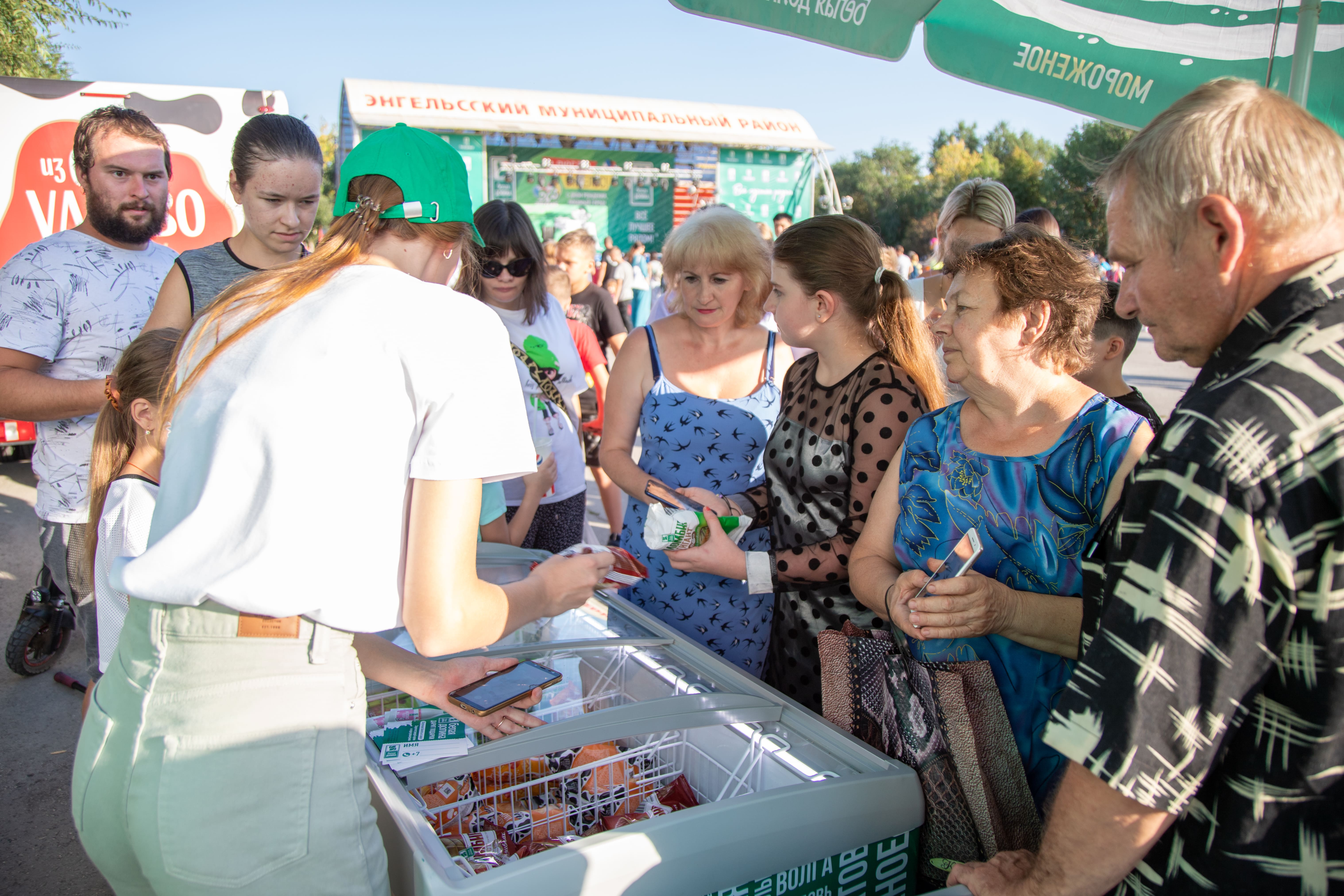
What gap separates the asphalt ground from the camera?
8.78 feet

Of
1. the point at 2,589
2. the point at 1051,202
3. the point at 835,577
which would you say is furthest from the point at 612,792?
the point at 1051,202

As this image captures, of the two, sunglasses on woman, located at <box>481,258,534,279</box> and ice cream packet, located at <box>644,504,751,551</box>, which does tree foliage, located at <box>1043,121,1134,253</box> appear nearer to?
sunglasses on woman, located at <box>481,258,534,279</box>

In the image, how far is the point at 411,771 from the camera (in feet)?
4.52

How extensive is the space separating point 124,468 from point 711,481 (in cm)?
160

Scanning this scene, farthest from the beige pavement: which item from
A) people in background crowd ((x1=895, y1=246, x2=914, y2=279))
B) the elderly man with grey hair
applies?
people in background crowd ((x1=895, y1=246, x2=914, y2=279))

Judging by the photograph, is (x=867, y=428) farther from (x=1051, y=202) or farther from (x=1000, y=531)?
(x=1051, y=202)

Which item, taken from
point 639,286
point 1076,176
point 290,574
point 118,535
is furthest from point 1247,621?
point 1076,176

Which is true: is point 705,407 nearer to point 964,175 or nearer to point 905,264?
point 905,264

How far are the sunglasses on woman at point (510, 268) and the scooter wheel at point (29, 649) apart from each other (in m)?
2.73

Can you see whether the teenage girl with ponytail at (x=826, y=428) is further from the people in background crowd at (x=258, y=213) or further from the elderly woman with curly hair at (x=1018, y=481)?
the people in background crowd at (x=258, y=213)

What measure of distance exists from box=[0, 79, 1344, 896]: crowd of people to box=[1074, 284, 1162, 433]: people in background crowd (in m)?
0.40

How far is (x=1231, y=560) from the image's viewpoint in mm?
878

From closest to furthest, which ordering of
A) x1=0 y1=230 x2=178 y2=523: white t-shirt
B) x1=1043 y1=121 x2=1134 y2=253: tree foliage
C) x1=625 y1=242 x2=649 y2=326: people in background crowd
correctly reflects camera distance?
x1=0 y1=230 x2=178 y2=523: white t-shirt → x1=625 y1=242 x2=649 y2=326: people in background crowd → x1=1043 y1=121 x2=1134 y2=253: tree foliage

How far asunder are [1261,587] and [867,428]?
3.94 ft
